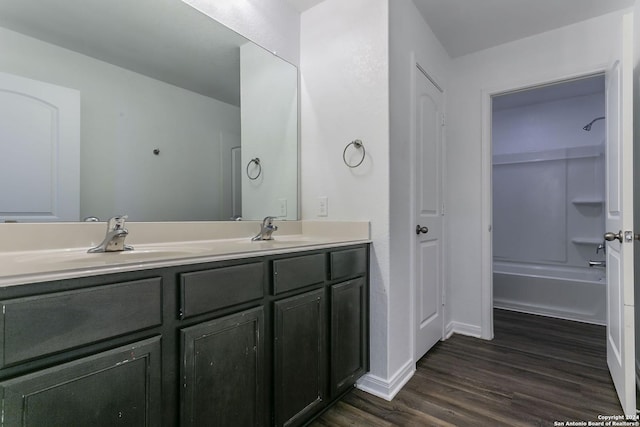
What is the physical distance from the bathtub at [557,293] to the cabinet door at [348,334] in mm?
2299

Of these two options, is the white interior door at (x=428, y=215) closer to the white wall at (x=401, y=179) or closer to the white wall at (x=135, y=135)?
the white wall at (x=401, y=179)

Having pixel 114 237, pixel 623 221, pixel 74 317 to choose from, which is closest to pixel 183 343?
pixel 74 317

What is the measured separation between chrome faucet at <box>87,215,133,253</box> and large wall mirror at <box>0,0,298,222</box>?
8.1 inches

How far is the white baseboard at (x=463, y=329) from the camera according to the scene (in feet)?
8.55

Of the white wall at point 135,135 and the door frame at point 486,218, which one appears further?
the door frame at point 486,218

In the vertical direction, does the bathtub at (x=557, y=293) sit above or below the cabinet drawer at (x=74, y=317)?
below

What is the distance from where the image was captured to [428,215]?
7.59ft

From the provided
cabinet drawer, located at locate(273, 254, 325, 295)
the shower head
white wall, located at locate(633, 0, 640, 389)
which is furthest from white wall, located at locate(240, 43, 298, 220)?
the shower head

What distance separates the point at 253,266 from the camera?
3.83 ft

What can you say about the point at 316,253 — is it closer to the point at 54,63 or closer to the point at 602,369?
the point at 54,63

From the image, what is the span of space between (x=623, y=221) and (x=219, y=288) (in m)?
1.87

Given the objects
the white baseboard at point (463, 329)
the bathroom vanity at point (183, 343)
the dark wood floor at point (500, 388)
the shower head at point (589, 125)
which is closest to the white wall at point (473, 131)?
the white baseboard at point (463, 329)

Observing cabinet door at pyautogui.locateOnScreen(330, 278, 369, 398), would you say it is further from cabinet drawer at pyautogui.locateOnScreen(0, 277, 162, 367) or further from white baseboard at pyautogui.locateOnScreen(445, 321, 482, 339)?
white baseboard at pyautogui.locateOnScreen(445, 321, 482, 339)

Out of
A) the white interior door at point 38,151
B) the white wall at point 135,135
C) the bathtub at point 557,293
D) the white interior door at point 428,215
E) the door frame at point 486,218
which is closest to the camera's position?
the white interior door at point 38,151
